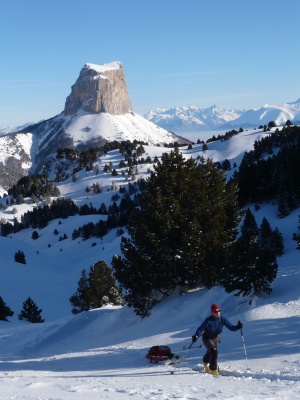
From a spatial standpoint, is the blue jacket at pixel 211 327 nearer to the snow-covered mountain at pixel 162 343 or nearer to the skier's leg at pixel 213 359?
the skier's leg at pixel 213 359

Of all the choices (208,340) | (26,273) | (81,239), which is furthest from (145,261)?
(81,239)

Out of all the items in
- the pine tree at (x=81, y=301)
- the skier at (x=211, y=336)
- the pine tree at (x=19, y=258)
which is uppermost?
the skier at (x=211, y=336)

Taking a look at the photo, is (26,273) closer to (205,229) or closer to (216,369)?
(205,229)

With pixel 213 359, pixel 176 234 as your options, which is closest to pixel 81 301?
pixel 176 234

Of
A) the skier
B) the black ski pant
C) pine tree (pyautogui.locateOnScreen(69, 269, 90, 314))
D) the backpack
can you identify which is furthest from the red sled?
pine tree (pyautogui.locateOnScreen(69, 269, 90, 314))

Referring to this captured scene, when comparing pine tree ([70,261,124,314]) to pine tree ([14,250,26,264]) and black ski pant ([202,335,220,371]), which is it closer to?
black ski pant ([202,335,220,371])

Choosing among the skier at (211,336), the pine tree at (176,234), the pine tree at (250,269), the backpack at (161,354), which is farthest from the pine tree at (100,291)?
the skier at (211,336)

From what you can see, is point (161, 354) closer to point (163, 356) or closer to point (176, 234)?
point (163, 356)

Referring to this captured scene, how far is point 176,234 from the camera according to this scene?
70.3 feet

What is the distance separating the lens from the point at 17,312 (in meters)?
42.3

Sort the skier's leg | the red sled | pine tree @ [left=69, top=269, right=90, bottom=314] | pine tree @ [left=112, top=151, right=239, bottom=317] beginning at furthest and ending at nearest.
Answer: pine tree @ [left=69, top=269, right=90, bottom=314] < pine tree @ [left=112, top=151, right=239, bottom=317] < the red sled < the skier's leg

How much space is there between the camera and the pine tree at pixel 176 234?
2108cm

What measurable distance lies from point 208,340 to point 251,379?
1.59m

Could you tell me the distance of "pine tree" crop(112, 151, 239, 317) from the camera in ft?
69.2
